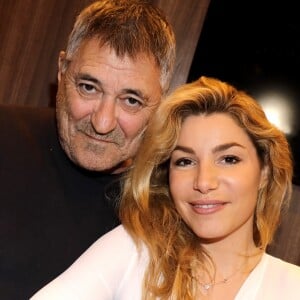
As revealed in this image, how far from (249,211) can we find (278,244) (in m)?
0.66

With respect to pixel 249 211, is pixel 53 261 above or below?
below

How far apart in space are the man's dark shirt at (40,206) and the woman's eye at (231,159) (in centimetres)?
38

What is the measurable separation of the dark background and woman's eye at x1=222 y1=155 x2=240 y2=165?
1.81 ft

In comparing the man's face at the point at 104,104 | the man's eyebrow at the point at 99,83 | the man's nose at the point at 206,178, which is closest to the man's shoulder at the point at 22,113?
the man's face at the point at 104,104

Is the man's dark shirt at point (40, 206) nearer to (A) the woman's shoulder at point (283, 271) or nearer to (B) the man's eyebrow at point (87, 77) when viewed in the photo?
(B) the man's eyebrow at point (87, 77)

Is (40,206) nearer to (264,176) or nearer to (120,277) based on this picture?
(120,277)

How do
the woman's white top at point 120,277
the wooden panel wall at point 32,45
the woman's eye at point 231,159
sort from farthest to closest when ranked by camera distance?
the wooden panel wall at point 32,45, the woman's eye at point 231,159, the woman's white top at point 120,277

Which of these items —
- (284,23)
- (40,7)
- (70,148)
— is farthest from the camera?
(40,7)

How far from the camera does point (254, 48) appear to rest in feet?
6.67

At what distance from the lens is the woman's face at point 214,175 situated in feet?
4.59

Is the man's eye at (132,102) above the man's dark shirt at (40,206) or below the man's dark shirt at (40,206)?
above

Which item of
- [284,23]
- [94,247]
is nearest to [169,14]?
[284,23]

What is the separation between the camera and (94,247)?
1.42 meters

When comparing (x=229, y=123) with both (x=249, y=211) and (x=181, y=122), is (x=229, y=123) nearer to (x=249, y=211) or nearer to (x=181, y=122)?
(x=181, y=122)
